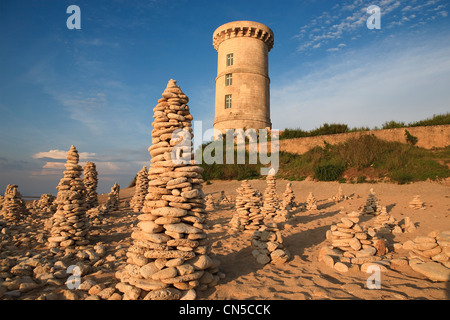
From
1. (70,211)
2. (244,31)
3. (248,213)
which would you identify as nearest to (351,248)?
(248,213)

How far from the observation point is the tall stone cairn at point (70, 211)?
7094 mm

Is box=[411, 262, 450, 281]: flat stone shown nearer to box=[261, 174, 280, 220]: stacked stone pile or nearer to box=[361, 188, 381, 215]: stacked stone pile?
box=[261, 174, 280, 220]: stacked stone pile

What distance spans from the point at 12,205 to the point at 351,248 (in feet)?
45.9

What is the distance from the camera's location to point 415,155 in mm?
19297

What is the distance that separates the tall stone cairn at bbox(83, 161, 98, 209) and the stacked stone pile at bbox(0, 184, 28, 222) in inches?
121

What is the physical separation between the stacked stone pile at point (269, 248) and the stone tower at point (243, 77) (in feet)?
80.4

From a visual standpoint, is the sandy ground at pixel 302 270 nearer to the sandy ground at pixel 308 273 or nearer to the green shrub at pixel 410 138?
the sandy ground at pixel 308 273

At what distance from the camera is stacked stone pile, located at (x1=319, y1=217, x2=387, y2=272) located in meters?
5.34

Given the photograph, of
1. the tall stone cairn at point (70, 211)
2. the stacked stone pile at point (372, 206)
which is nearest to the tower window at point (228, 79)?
the stacked stone pile at point (372, 206)

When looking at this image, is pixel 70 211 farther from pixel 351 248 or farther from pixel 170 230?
pixel 351 248

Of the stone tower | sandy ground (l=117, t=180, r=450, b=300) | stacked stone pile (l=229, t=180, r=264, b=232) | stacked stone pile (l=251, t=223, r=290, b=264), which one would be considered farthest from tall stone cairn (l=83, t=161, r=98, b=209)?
the stone tower

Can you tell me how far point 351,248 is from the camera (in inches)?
234
